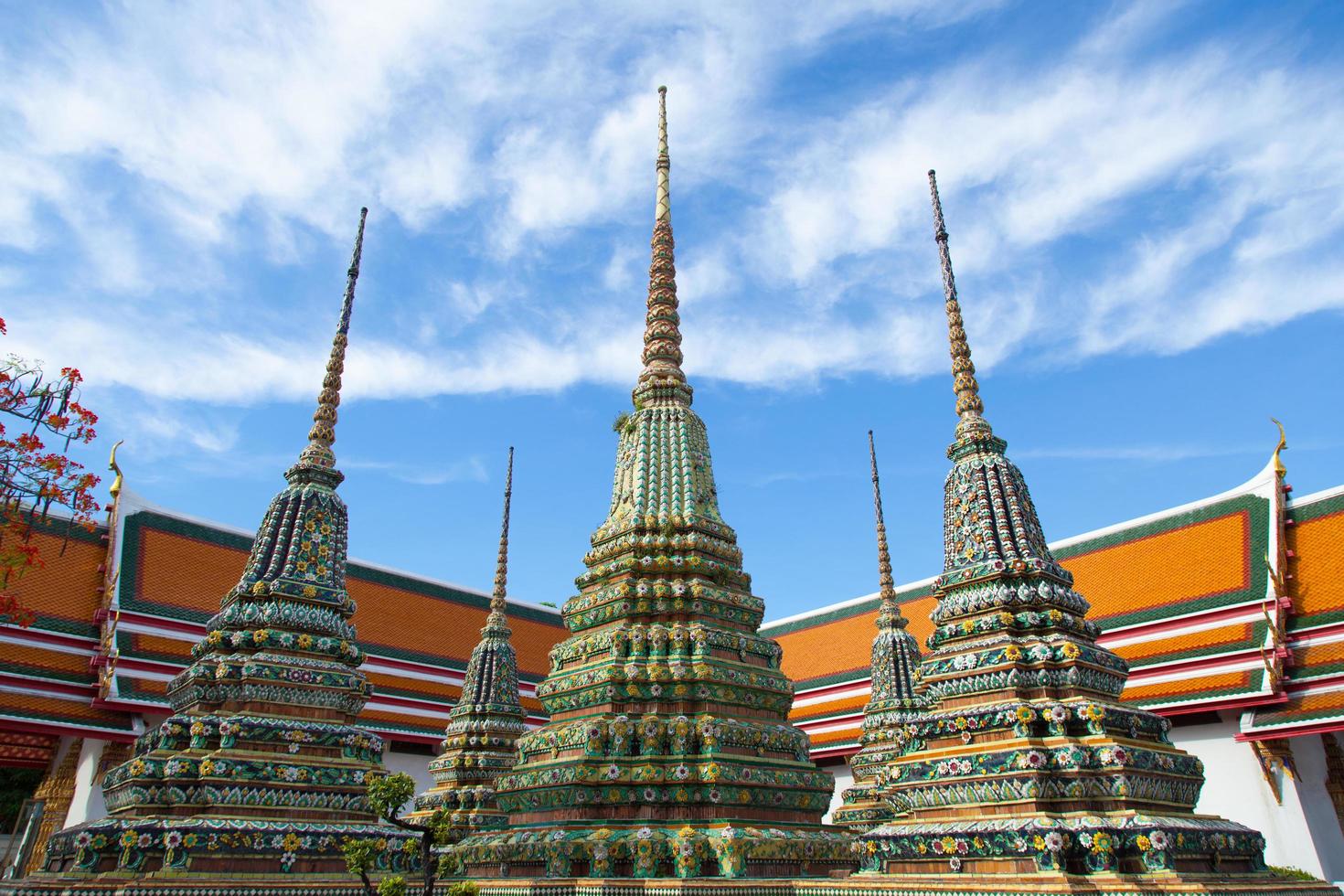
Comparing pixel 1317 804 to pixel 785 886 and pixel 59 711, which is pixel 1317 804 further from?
pixel 59 711

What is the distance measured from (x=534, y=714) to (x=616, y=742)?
60.7ft

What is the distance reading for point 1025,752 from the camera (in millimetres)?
8852

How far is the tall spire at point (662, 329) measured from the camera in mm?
13742

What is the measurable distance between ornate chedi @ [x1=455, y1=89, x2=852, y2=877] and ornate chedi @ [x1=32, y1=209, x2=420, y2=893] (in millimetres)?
1788

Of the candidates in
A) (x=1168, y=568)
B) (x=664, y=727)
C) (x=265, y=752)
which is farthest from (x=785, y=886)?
(x=1168, y=568)

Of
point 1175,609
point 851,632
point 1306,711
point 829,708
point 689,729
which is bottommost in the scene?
point 689,729

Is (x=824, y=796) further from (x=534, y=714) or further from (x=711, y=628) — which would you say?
(x=534, y=714)

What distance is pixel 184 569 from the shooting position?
908 inches

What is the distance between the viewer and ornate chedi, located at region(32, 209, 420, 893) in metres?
9.02

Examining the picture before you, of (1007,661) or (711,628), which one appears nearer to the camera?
(1007,661)

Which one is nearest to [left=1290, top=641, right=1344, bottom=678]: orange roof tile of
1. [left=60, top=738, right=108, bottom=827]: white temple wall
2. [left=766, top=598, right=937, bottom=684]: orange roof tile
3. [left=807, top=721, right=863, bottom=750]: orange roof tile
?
[left=766, top=598, right=937, bottom=684]: orange roof tile

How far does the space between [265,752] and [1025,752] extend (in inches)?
345

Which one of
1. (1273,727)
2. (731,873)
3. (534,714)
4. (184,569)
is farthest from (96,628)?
(1273,727)

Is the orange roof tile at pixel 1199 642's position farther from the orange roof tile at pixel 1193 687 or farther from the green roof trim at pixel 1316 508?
the green roof trim at pixel 1316 508
